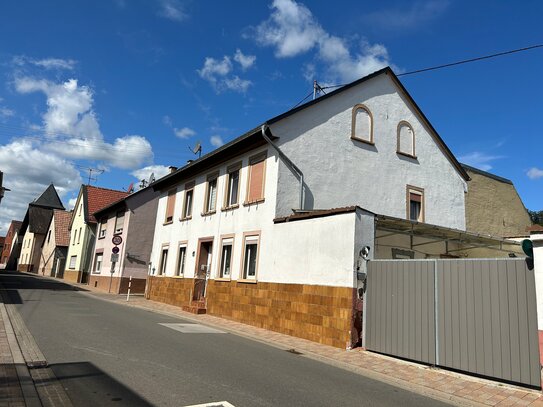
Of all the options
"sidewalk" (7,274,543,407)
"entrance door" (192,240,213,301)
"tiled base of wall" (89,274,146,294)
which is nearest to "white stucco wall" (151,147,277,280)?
"entrance door" (192,240,213,301)

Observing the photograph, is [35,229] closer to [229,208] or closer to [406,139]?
[229,208]

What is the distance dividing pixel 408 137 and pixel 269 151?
6.66m

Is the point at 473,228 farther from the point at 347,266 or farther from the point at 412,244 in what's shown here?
the point at 347,266

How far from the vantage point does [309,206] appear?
1455cm

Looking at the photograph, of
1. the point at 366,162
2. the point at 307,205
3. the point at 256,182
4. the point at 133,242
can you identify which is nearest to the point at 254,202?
the point at 256,182

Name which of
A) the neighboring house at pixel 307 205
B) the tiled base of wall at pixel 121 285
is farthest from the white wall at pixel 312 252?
the tiled base of wall at pixel 121 285

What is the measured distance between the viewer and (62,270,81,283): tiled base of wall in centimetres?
3638

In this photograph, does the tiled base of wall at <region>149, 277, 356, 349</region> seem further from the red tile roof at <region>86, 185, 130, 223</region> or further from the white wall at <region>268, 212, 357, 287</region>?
the red tile roof at <region>86, 185, 130, 223</region>

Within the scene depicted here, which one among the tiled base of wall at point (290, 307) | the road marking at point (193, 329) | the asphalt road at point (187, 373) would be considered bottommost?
the asphalt road at point (187, 373)

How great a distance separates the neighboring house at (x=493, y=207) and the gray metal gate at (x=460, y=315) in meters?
12.9

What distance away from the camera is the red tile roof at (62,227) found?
4512 centimetres

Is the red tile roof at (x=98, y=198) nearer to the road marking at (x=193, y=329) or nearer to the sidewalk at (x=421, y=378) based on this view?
the road marking at (x=193, y=329)

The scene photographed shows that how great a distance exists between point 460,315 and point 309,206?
7118mm

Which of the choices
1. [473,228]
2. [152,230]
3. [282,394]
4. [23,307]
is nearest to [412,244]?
[473,228]
